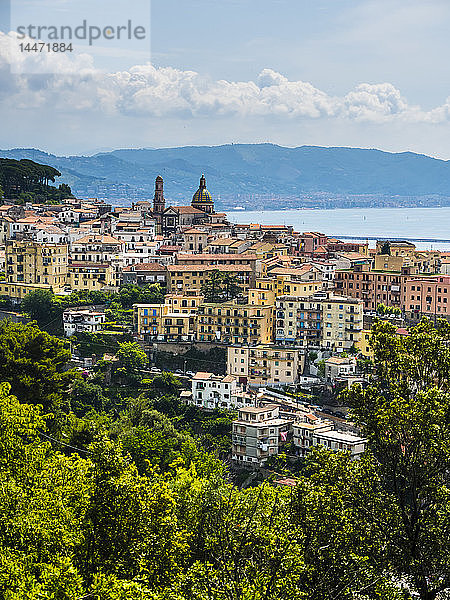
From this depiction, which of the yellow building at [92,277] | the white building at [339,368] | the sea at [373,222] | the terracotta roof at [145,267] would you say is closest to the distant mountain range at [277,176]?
the sea at [373,222]

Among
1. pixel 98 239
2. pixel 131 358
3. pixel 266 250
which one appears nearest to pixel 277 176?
pixel 266 250

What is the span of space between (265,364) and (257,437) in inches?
210

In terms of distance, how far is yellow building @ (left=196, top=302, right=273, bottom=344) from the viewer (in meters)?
30.6

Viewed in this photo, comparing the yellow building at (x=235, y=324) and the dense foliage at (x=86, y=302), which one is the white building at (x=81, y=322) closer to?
the dense foliage at (x=86, y=302)

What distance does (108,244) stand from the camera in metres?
40.1

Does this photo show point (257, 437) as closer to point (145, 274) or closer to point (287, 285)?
point (287, 285)

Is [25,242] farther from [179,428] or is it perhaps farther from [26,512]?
[26,512]

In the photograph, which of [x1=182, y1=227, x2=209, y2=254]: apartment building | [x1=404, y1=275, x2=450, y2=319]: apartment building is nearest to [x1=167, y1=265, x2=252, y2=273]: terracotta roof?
[x1=404, y1=275, x2=450, y2=319]: apartment building

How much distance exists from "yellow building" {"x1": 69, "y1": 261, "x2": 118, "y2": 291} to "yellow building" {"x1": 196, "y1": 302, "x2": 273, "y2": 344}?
691 cm

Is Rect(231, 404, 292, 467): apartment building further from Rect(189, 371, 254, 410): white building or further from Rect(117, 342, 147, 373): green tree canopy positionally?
Rect(117, 342, 147, 373): green tree canopy

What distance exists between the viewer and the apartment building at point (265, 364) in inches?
1123

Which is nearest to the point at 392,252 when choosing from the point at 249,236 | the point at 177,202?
the point at 249,236

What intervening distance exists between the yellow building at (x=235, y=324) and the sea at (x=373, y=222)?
33737 millimetres

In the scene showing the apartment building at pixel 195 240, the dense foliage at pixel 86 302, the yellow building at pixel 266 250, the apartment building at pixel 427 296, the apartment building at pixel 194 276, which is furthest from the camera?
the apartment building at pixel 195 240
